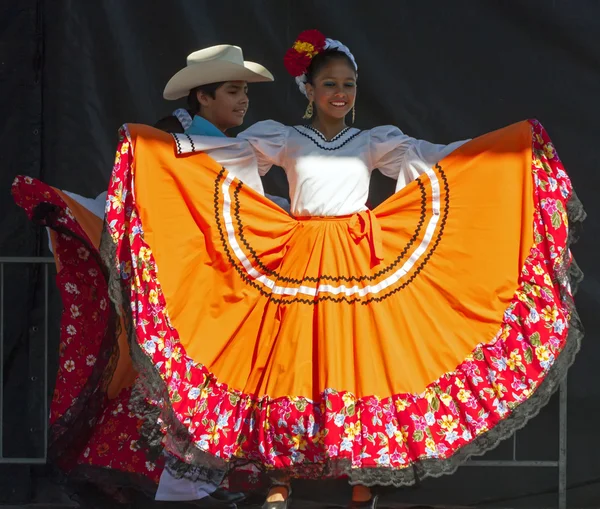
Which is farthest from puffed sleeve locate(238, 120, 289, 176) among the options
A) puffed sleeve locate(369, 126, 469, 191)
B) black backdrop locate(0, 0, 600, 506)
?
black backdrop locate(0, 0, 600, 506)

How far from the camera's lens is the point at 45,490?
213 inches

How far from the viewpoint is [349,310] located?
424 centimetres

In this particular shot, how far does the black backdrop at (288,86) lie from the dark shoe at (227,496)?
36.8 inches

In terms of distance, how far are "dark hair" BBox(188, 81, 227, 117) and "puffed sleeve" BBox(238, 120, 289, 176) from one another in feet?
0.84

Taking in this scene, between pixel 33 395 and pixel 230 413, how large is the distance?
4.60ft

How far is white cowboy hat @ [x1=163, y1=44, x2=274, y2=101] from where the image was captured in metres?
4.77

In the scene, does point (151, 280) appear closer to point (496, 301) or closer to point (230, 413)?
point (230, 413)

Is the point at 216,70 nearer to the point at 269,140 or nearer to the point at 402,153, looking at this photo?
the point at 269,140

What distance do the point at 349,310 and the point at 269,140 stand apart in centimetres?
78

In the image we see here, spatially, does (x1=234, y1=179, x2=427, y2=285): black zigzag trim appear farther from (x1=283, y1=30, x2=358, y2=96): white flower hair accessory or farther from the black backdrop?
the black backdrop

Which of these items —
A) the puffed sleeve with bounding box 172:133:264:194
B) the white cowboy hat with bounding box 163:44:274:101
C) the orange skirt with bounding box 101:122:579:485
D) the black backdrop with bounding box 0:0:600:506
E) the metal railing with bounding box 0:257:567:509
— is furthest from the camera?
the black backdrop with bounding box 0:0:600:506

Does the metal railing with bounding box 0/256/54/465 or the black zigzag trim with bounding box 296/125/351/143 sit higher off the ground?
the black zigzag trim with bounding box 296/125/351/143

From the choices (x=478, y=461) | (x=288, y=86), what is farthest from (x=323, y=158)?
(x=478, y=461)

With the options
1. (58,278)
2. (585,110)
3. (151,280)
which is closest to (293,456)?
(151,280)
